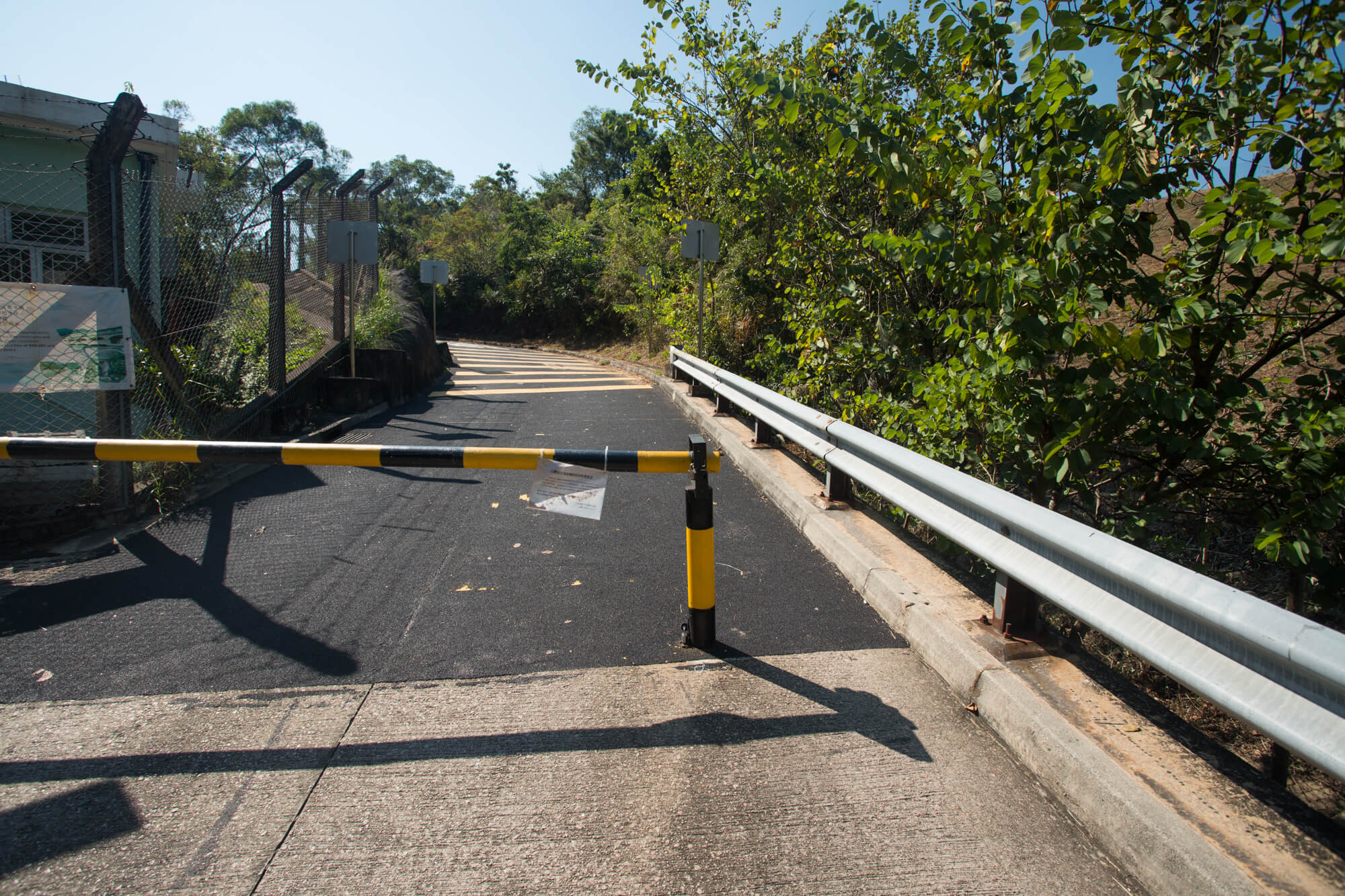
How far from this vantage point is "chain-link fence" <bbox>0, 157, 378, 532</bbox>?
5.37 metres

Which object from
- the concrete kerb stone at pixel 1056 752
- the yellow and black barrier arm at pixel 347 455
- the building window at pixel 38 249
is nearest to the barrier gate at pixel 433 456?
Answer: the yellow and black barrier arm at pixel 347 455

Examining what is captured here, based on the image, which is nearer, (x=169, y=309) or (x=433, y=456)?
(x=433, y=456)

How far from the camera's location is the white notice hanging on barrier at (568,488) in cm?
327

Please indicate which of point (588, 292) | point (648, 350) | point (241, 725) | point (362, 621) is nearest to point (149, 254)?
point (362, 621)

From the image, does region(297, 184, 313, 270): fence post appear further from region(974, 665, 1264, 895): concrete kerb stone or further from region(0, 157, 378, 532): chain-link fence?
region(974, 665, 1264, 895): concrete kerb stone

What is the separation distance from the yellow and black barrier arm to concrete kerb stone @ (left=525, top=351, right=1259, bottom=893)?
1.26 metres

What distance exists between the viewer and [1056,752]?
8.33 feet

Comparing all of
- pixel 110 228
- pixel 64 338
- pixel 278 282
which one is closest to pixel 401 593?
pixel 64 338

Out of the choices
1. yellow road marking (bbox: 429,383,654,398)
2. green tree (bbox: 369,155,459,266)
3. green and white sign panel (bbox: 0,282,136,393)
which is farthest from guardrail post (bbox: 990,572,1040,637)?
green tree (bbox: 369,155,459,266)

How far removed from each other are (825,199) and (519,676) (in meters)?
5.91

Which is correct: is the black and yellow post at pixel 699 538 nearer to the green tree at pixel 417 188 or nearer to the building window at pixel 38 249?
the building window at pixel 38 249

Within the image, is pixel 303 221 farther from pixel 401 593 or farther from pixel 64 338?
pixel 401 593

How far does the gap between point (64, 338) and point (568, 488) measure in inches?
163

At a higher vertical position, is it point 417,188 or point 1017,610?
point 417,188
